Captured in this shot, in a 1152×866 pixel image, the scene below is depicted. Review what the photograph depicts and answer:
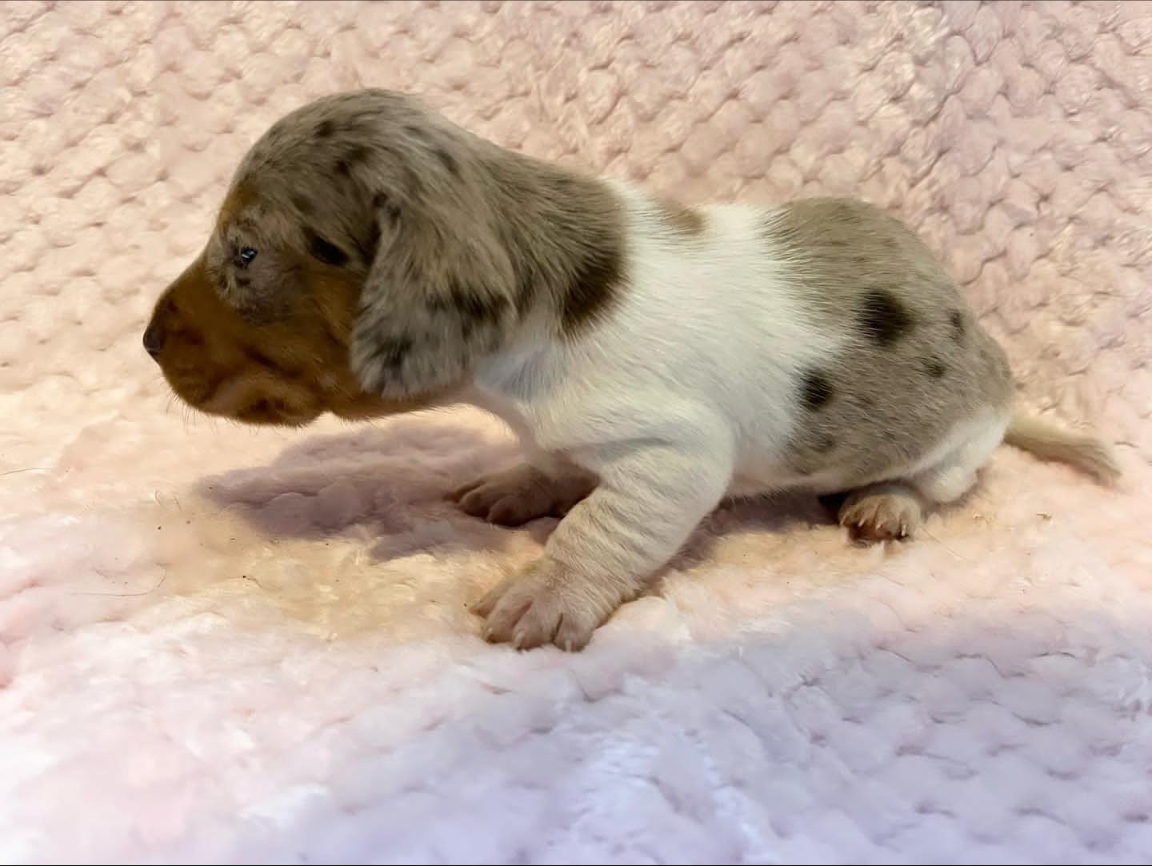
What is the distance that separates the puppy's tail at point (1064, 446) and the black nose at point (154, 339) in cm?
147

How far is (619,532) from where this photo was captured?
139 cm

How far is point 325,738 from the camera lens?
3.69 ft

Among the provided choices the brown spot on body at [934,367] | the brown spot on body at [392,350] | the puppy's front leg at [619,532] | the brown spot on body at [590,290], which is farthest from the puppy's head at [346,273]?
the brown spot on body at [934,367]

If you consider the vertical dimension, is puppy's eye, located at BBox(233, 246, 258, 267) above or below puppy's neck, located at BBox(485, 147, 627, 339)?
below

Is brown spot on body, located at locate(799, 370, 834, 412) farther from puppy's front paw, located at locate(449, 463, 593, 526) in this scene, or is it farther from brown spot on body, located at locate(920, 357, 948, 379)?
puppy's front paw, located at locate(449, 463, 593, 526)

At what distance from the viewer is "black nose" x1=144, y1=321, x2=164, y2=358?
1.42 metres

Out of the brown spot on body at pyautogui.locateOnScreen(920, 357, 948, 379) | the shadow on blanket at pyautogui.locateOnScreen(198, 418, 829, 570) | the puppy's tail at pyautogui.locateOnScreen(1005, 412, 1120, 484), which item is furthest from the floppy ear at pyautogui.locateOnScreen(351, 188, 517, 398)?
the puppy's tail at pyautogui.locateOnScreen(1005, 412, 1120, 484)

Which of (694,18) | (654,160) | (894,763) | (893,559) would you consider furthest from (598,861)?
(694,18)

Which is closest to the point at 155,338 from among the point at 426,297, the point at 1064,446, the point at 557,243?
the point at 426,297

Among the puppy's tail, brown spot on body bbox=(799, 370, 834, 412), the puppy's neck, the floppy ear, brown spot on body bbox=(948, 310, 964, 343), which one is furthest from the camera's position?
the puppy's tail

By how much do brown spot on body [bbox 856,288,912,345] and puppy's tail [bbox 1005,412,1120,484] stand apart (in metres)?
0.51

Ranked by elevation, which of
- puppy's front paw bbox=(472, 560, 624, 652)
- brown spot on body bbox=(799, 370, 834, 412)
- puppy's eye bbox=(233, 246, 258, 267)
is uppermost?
puppy's eye bbox=(233, 246, 258, 267)

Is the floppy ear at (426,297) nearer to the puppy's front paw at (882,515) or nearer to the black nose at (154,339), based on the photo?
the black nose at (154,339)

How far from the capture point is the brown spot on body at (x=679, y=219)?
152 cm
